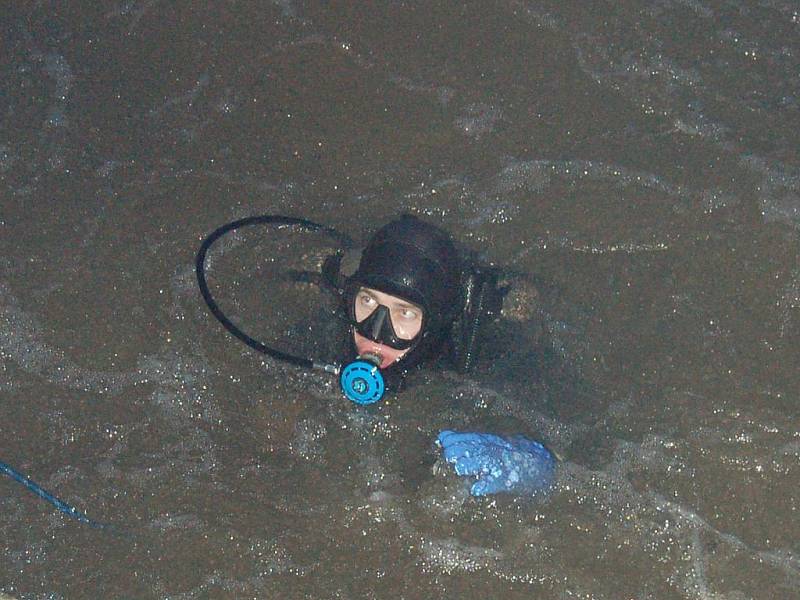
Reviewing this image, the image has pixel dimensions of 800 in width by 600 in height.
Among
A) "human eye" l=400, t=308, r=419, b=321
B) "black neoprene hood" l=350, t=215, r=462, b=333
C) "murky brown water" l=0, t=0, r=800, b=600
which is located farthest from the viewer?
"murky brown water" l=0, t=0, r=800, b=600

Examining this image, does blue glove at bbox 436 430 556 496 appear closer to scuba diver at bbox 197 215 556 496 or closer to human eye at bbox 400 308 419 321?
scuba diver at bbox 197 215 556 496

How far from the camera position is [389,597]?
13.9ft

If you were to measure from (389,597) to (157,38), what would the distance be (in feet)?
11.3

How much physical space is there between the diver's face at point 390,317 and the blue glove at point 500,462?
53 centimetres

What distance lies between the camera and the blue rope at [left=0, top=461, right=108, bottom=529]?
4426mm

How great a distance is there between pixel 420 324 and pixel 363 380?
354 millimetres

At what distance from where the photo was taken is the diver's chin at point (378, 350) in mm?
4309

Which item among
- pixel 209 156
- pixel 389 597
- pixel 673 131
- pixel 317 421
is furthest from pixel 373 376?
pixel 673 131

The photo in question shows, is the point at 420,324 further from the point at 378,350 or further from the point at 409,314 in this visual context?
the point at 378,350

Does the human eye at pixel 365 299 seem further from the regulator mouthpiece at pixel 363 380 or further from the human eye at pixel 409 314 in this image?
the regulator mouthpiece at pixel 363 380

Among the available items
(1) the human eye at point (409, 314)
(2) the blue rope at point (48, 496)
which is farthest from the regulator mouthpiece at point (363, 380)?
(2) the blue rope at point (48, 496)

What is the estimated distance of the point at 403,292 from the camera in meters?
4.09

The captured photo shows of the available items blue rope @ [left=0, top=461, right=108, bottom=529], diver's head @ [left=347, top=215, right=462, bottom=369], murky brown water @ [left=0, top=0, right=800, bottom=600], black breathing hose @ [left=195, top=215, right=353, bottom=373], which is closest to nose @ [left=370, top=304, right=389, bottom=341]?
diver's head @ [left=347, top=215, right=462, bottom=369]

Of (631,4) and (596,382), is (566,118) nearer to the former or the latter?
(631,4)
